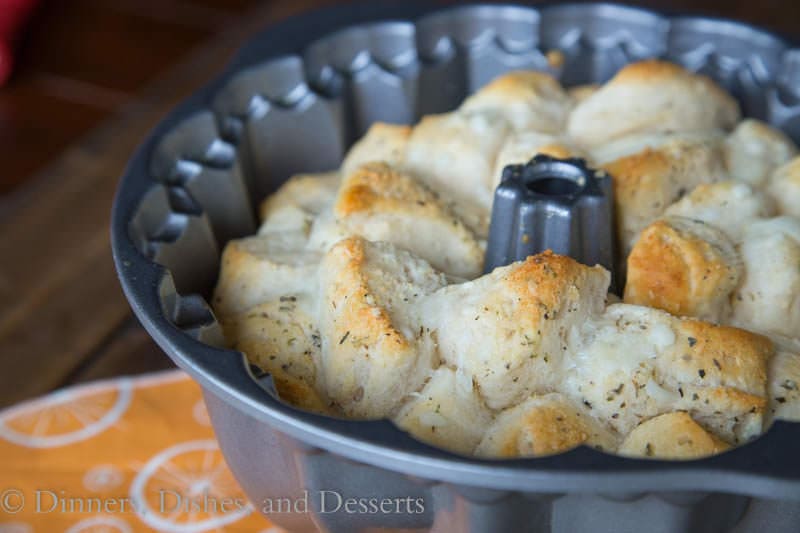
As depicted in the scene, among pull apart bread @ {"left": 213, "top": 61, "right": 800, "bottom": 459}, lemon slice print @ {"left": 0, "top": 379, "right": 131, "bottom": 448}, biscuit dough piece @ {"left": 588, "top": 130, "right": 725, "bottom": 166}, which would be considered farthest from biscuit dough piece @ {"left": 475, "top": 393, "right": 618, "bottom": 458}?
lemon slice print @ {"left": 0, "top": 379, "right": 131, "bottom": 448}

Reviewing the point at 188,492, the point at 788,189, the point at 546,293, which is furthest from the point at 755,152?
the point at 188,492

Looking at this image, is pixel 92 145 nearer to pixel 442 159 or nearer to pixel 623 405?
pixel 442 159

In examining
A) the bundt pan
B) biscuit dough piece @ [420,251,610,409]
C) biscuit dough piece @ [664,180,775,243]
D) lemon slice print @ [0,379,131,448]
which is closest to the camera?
the bundt pan

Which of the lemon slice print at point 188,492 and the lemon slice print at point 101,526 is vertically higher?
the lemon slice print at point 101,526

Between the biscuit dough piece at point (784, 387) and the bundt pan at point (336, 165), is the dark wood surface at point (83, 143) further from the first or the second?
the biscuit dough piece at point (784, 387)

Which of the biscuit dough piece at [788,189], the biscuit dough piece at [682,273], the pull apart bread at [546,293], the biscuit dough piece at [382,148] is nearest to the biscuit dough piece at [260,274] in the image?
the pull apart bread at [546,293]

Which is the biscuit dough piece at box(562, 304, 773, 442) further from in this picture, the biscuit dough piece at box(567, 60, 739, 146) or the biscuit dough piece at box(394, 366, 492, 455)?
the biscuit dough piece at box(567, 60, 739, 146)

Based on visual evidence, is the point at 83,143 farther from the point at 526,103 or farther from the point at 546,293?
the point at 546,293
